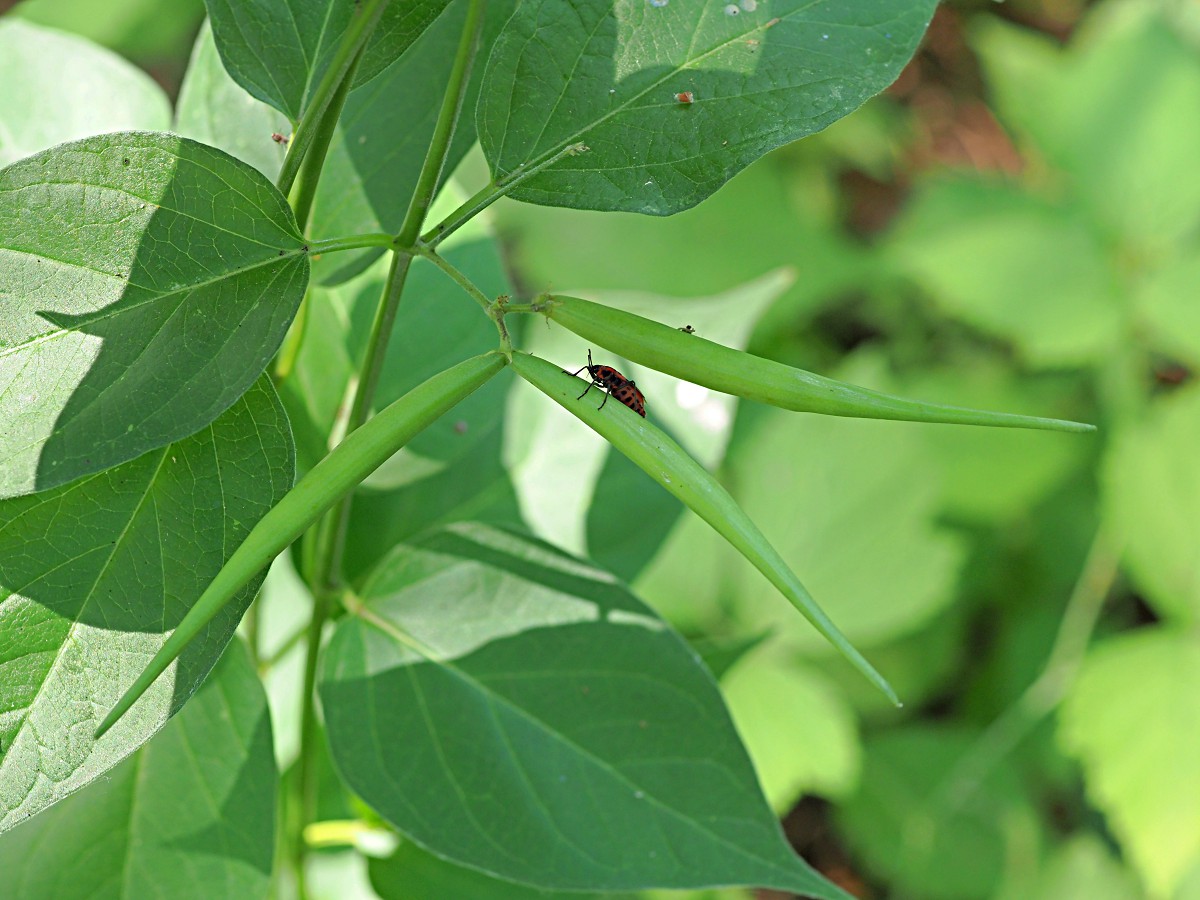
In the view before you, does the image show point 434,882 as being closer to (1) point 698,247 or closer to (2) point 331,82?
(2) point 331,82

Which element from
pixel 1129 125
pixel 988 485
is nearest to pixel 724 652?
pixel 988 485

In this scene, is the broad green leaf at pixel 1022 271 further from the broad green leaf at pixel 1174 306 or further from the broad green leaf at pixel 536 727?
the broad green leaf at pixel 536 727

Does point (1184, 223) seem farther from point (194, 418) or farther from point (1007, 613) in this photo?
point (194, 418)

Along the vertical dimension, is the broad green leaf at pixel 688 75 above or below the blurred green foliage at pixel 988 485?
above

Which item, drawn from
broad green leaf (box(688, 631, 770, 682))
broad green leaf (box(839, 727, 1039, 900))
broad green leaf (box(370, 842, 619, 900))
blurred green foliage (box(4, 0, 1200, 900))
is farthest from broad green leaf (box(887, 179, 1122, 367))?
broad green leaf (box(370, 842, 619, 900))

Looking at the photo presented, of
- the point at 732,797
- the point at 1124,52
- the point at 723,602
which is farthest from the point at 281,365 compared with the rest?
the point at 1124,52

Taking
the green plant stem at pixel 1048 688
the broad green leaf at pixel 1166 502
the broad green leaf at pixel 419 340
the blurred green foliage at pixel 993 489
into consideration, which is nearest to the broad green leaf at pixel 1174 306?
the blurred green foliage at pixel 993 489

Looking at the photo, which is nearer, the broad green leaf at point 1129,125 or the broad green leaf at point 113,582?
the broad green leaf at point 113,582
